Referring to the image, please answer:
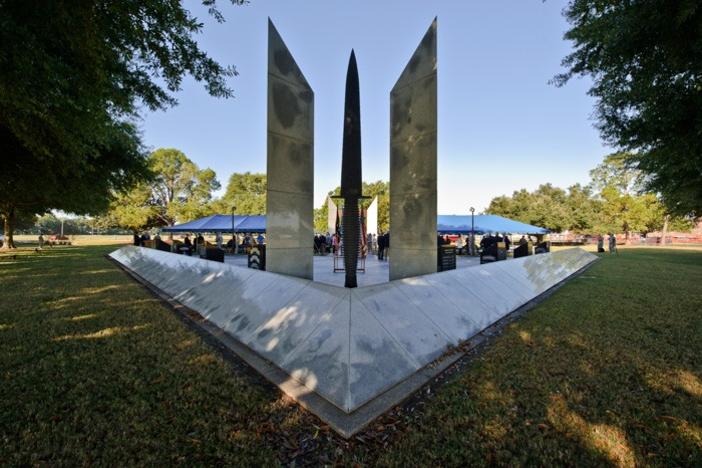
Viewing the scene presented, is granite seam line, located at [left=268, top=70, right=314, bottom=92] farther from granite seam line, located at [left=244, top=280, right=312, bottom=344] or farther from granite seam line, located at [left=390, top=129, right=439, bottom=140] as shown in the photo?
granite seam line, located at [left=244, top=280, right=312, bottom=344]

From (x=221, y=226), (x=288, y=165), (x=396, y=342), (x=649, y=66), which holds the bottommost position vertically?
(x=396, y=342)

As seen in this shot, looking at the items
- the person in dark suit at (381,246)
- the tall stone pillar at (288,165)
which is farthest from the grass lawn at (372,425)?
the person in dark suit at (381,246)

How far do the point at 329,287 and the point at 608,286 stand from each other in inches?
418

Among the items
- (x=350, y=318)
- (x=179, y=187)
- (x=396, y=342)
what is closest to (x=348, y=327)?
(x=350, y=318)

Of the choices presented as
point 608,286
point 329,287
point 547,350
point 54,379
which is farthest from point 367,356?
point 608,286

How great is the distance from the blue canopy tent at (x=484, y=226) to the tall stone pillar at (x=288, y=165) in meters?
18.2

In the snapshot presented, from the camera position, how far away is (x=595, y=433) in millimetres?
2965

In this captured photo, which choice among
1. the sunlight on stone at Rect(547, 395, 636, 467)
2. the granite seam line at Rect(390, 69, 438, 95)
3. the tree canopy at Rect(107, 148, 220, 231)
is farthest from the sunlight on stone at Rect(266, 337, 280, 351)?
the tree canopy at Rect(107, 148, 220, 231)

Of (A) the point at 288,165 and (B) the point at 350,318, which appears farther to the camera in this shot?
(A) the point at 288,165

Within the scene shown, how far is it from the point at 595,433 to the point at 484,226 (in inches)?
933

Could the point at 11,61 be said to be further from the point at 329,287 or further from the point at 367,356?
the point at 367,356

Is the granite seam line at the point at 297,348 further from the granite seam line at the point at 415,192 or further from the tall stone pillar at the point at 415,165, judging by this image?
Answer: the granite seam line at the point at 415,192

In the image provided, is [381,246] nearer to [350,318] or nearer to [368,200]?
[350,318]

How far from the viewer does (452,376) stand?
4.20m
